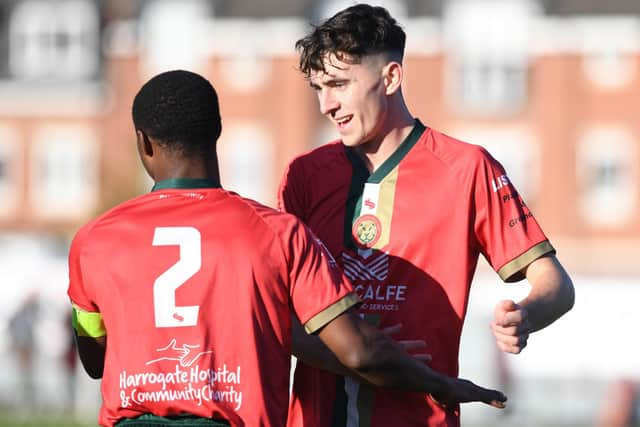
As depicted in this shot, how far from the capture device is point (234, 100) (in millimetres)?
43500

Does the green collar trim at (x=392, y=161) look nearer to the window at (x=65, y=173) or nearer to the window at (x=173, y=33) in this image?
the window at (x=173, y=33)

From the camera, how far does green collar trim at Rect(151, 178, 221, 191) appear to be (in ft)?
15.6

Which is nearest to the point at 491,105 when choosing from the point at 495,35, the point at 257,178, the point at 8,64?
the point at 495,35

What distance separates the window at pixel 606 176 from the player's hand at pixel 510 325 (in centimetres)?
3709

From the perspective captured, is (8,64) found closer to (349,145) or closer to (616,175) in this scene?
(616,175)

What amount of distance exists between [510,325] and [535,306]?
0.25 m

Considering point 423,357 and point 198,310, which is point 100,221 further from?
point 423,357

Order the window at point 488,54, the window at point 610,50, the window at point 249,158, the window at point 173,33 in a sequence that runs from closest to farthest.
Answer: the window at point 610,50
the window at point 488,54
the window at point 249,158
the window at point 173,33

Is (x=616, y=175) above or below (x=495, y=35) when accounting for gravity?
below

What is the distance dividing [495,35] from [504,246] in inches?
1484

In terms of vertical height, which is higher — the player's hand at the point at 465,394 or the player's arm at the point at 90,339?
the player's arm at the point at 90,339

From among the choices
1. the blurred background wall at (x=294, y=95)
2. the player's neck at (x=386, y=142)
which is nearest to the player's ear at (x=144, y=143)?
the player's neck at (x=386, y=142)

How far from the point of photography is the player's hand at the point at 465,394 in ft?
16.7

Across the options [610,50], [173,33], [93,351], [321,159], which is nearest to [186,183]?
[93,351]
